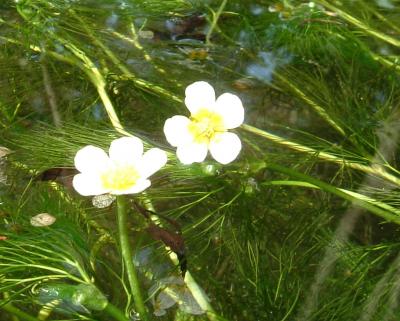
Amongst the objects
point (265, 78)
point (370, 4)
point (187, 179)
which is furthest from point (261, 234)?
point (370, 4)

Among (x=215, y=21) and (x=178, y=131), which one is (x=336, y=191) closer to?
(x=178, y=131)

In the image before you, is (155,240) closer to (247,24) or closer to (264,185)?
(264,185)

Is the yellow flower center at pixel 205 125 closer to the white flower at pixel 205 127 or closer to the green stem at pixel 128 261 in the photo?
the white flower at pixel 205 127

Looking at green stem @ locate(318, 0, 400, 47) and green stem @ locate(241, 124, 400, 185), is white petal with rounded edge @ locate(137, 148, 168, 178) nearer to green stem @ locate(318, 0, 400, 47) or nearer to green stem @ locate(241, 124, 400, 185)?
green stem @ locate(241, 124, 400, 185)

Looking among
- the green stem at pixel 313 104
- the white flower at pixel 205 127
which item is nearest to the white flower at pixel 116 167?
the white flower at pixel 205 127

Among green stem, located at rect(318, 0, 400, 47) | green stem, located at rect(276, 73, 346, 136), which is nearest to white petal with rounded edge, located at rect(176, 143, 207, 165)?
green stem, located at rect(276, 73, 346, 136)

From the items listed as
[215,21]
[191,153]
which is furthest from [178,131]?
[215,21]

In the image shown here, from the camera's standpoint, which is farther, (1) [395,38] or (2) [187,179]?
(1) [395,38]
